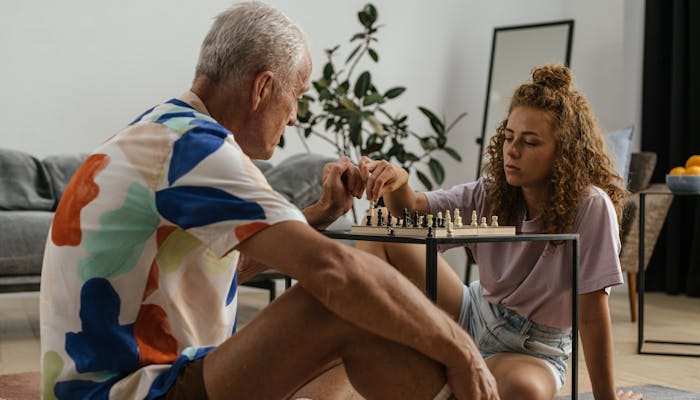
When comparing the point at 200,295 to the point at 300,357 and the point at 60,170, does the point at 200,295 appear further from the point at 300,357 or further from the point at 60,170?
the point at 60,170

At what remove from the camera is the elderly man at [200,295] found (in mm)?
1110

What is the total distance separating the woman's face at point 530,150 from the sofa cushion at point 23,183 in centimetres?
245

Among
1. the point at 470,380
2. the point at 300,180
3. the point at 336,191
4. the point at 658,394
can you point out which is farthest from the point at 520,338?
the point at 300,180

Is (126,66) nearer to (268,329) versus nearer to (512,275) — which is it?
(512,275)

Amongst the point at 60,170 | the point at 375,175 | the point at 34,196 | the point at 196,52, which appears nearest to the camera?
the point at 375,175

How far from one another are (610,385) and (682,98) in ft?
11.0

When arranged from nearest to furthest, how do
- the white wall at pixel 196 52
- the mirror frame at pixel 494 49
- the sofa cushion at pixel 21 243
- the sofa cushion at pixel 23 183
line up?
the sofa cushion at pixel 21 243
the sofa cushion at pixel 23 183
the white wall at pixel 196 52
the mirror frame at pixel 494 49

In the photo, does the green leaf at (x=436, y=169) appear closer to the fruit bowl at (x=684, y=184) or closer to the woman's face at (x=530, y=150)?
the fruit bowl at (x=684, y=184)

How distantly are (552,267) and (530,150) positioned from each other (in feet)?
0.91

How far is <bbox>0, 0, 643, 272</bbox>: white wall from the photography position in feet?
14.9

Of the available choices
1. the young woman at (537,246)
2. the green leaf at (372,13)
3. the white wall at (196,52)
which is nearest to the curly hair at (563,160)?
the young woman at (537,246)

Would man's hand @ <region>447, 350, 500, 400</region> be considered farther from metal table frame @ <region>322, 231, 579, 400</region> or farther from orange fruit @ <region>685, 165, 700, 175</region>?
orange fruit @ <region>685, 165, 700, 175</region>

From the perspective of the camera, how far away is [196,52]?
4945 millimetres

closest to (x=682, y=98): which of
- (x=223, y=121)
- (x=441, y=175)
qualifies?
(x=441, y=175)
